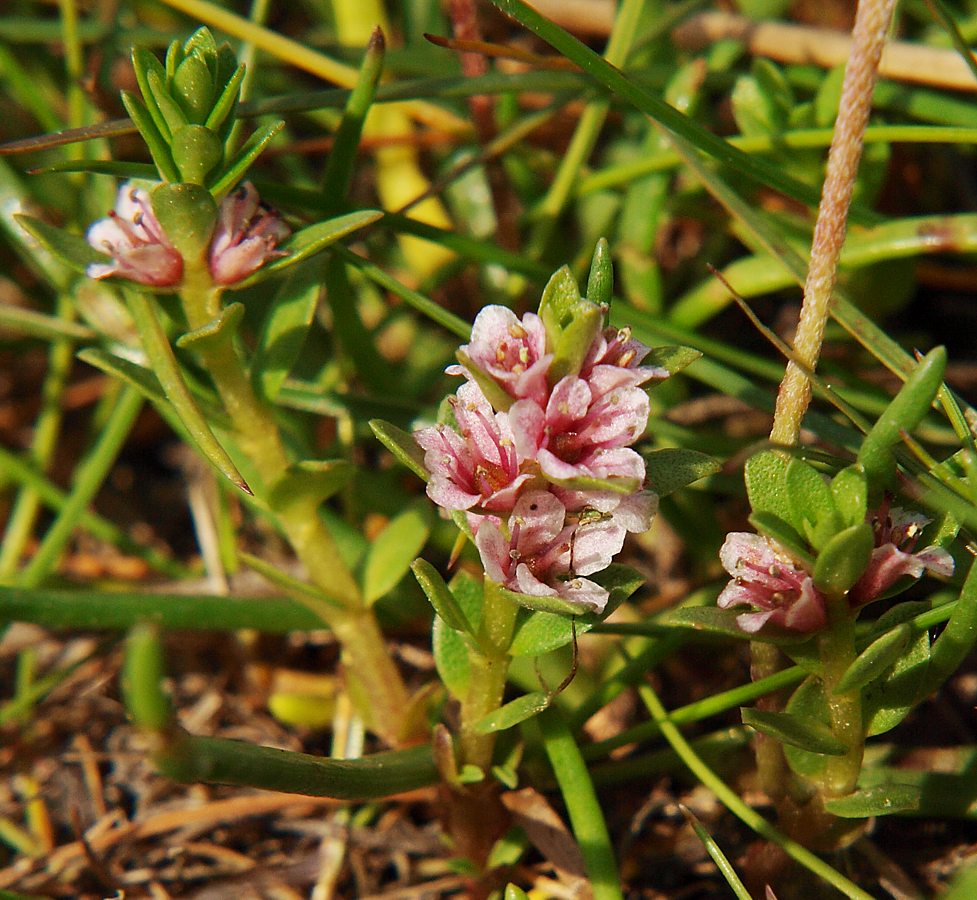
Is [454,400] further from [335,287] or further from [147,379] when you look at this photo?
[335,287]

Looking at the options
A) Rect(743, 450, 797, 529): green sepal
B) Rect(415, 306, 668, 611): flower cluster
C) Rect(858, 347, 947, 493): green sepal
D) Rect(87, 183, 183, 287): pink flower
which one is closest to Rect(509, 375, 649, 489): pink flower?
Rect(415, 306, 668, 611): flower cluster

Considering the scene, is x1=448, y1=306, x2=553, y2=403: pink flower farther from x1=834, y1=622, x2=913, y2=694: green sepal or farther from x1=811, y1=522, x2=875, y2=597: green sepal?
x1=834, y1=622, x2=913, y2=694: green sepal

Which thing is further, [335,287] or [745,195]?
[745,195]

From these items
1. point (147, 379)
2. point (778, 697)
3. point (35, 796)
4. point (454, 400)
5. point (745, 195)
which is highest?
point (745, 195)

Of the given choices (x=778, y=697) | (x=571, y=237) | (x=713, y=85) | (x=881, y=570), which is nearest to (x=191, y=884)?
(x=778, y=697)

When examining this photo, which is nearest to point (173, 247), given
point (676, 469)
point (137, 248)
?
point (137, 248)

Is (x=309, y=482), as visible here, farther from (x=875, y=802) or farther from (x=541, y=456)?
(x=875, y=802)
